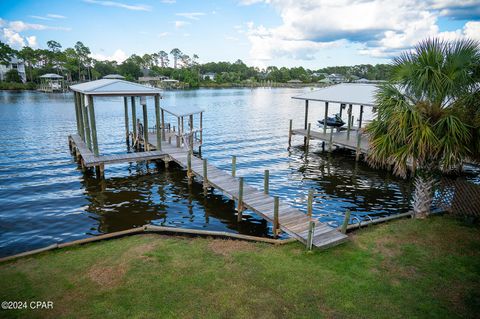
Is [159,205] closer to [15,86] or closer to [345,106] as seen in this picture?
[345,106]

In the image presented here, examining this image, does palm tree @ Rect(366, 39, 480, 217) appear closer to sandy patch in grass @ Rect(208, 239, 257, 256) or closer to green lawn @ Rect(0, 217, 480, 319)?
green lawn @ Rect(0, 217, 480, 319)

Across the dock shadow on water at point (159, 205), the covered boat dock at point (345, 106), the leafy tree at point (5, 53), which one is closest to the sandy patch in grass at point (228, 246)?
the dock shadow on water at point (159, 205)

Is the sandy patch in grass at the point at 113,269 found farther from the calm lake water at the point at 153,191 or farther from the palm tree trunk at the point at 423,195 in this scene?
the palm tree trunk at the point at 423,195

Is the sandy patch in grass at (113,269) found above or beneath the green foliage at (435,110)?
beneath

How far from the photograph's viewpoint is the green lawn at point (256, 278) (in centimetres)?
688

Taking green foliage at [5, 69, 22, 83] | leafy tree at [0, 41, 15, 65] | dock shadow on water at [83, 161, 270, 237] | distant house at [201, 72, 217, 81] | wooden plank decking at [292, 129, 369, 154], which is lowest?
dock shadow on water at [83, 161, 270, 237]

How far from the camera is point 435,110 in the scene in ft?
34.0

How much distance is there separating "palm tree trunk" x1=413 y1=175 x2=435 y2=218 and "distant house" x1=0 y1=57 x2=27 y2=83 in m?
120

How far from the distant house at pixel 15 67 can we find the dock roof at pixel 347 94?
352 feet

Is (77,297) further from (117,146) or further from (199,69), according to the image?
(199,69)

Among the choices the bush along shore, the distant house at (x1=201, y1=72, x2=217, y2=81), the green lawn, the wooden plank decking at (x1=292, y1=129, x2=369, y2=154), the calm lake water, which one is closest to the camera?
the green lawn

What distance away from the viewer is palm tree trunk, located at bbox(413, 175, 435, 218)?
11.4 metres

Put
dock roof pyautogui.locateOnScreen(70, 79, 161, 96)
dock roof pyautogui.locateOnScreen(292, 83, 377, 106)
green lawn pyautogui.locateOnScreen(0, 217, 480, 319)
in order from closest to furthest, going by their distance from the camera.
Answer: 1. green lawn pyautogui.locateOnScreen(0, 217, 480, 319)
2. dock roof pyautogui.locateOnScreen(70, 79, 161, 96)
3. dock roof pyautogui.locateOnScreen(292, 83, 377, 106)

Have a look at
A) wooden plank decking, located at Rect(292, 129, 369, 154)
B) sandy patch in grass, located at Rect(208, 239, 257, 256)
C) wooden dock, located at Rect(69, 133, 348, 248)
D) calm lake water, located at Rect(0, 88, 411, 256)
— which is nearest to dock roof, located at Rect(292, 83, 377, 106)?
wooden plank decking, located at Rect(292, 129, 369, 154)
